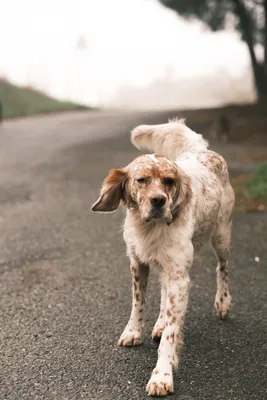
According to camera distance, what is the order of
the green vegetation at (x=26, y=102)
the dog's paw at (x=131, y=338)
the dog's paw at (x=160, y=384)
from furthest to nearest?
the green vegetation at (x=26, y=102) → the dog's paw at (x=131, y=338) → the dog's paw at (x=160, y=384)

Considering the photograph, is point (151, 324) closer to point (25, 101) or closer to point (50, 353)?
point (50, 353)

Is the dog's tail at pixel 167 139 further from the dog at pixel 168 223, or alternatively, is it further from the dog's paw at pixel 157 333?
the dog's paw at pixel 157 333

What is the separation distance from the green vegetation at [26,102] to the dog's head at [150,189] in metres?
20.9

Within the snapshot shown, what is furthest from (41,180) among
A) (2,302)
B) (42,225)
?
(2,302)

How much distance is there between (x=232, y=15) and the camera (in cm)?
2109

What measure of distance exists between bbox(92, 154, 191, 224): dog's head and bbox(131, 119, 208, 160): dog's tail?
3.46ft

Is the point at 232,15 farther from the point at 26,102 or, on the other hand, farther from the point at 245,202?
the point at 245,202

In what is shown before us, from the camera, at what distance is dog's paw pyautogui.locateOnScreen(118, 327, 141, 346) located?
4546mm

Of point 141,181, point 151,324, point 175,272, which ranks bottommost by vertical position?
point 151,324

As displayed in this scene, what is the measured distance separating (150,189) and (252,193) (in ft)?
18.9

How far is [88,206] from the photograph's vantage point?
30.9 feet

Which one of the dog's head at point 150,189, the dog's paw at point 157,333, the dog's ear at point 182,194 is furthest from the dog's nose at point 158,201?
the dog's paw at point 157,333

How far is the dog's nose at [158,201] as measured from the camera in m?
3.92

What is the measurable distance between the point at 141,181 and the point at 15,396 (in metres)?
1.48
